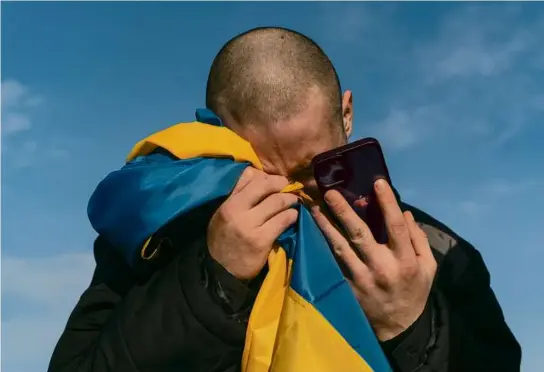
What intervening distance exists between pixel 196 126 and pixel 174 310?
0.62 metres

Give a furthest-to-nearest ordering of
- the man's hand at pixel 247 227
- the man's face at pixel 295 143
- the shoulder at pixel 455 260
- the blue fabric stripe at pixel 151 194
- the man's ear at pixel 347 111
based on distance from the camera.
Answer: the man's ear at pixel 347 111, the shoulder at pixel 455 260, the man's face at pixel 295 143, the blue fabric stripe at pixel 151 194, the man's hand at pixel 247 227

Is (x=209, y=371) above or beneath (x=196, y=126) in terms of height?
beneath

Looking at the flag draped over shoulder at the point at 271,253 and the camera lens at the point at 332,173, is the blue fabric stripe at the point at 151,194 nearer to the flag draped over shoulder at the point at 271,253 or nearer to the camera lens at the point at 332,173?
the flag draped over shoulder at the point at 271,253

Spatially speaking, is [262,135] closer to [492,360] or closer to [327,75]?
[327,75]

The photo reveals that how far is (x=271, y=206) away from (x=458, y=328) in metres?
0.68

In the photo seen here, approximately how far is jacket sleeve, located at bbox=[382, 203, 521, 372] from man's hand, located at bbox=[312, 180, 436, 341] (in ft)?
0.18

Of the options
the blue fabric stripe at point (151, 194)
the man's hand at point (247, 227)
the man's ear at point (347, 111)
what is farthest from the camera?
the man's ear at point (347, 111)

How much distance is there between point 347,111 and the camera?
9.80 feet

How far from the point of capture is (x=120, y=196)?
2.48 meters

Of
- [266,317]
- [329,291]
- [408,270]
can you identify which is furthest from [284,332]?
[408,270]

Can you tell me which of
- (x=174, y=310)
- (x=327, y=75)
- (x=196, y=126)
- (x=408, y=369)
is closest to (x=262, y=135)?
(x=196, y=126)

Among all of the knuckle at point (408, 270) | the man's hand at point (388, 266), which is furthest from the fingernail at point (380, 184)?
the knuckle at point (408, 270)

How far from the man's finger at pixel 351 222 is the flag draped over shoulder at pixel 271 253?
0.11 meters

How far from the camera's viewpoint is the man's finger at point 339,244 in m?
2.37
